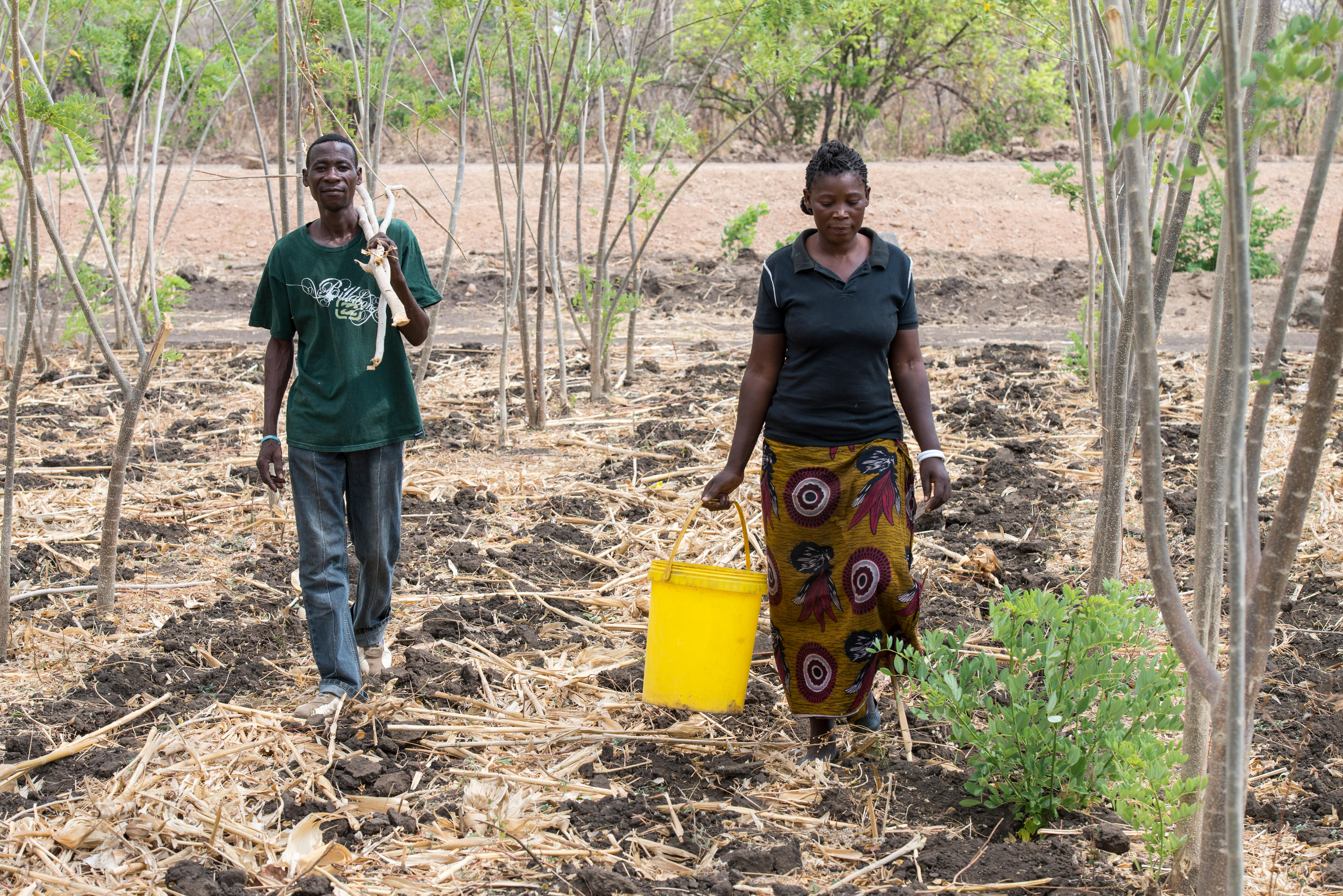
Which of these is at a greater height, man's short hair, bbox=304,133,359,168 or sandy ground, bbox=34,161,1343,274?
sandy ground, bbox=34,161,1343,274

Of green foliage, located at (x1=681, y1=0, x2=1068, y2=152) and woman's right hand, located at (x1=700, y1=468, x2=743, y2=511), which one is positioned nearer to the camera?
woman's right hand, located at (x1=700, y1=468, x2=743, y2=511)

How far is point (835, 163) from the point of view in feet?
8.64

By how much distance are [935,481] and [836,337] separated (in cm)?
42

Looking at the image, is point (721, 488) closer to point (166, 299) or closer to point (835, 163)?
point (835, 163)

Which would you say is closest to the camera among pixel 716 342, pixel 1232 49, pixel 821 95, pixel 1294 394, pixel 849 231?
pixel 1232 49

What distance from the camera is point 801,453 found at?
2.72 metres

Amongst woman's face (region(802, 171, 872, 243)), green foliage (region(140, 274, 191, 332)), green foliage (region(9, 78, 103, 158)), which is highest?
green foliage (region(9, 78, 103, 158))

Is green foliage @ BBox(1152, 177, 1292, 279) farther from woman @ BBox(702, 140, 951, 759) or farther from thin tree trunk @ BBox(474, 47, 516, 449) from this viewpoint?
woman @ BBox(702, 140, 951, 759)

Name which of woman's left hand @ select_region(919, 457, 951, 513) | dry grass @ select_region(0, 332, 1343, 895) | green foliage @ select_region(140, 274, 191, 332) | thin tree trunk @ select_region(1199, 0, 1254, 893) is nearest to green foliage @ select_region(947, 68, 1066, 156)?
dry grass @ select_region(0, 332, 1343, 895)

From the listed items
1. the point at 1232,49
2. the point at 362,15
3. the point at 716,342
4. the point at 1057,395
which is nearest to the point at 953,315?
the point at 716,342

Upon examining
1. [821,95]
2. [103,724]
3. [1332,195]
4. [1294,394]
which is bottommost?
[103,724]

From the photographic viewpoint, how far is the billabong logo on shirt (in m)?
2.89

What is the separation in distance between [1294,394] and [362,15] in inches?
235

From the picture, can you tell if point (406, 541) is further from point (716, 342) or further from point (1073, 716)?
point (716, 342)
